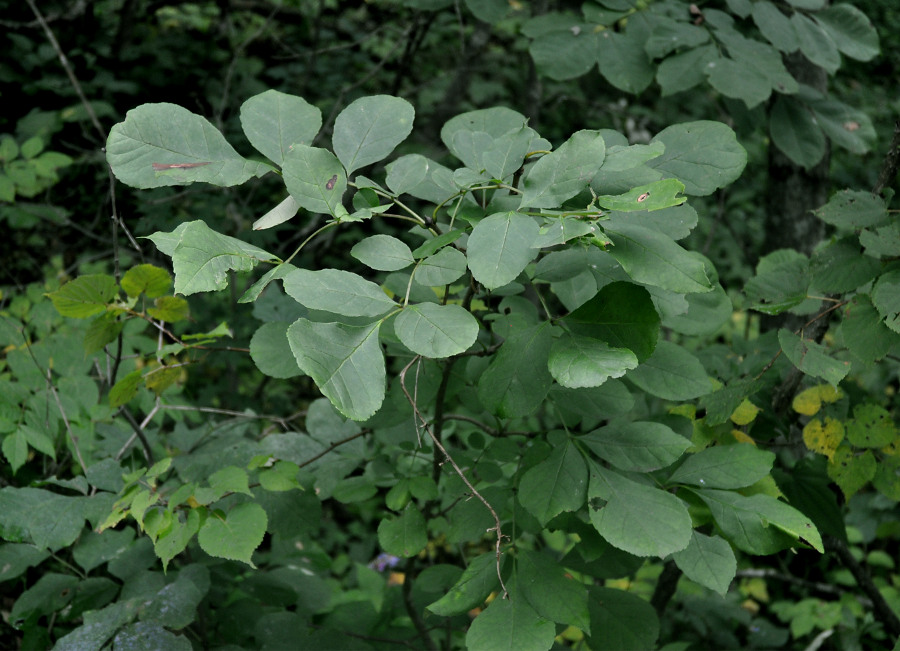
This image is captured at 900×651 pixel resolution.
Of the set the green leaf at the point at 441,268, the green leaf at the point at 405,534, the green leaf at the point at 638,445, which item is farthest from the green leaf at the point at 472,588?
the green leaf at the point at 441,268

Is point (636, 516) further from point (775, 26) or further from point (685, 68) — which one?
point (775, 26)

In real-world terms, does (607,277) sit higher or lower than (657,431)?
higher

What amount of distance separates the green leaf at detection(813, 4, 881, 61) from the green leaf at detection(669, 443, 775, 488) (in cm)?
161

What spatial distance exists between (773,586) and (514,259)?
3334 mm

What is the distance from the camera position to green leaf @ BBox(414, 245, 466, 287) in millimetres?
949

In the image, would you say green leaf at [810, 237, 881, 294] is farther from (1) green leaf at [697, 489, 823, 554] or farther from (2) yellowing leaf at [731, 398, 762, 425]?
(1) green leaf at [697, 489, 823, 554]

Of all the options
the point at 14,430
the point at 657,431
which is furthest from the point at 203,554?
the point at 657,431

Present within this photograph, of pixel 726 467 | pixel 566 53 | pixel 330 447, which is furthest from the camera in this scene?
pixel 566 53

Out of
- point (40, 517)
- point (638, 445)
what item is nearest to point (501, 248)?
point (638, 445)

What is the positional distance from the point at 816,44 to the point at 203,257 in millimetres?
1991

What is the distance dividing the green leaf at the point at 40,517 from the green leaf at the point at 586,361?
100 cm

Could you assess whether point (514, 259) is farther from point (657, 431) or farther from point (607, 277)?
point (657, 431)

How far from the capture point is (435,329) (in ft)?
2.76

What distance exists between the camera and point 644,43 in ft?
6.89
